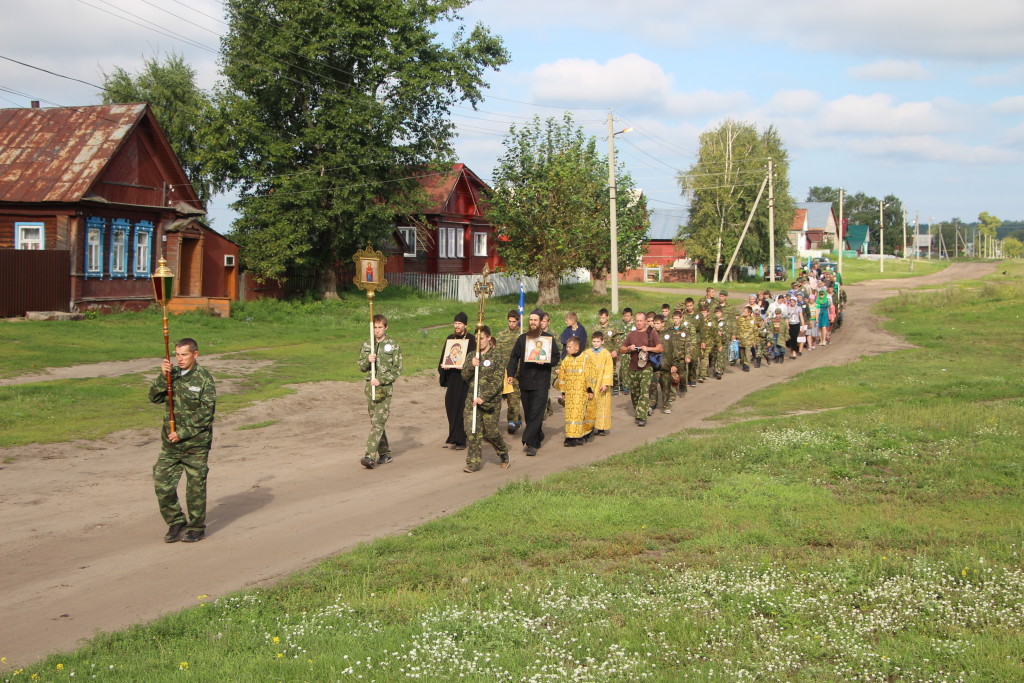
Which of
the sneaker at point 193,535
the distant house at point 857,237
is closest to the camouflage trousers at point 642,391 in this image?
the sneaker at point 193,535

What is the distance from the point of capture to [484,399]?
11938 mm

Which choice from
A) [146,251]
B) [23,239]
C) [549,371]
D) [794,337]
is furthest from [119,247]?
[794,337]

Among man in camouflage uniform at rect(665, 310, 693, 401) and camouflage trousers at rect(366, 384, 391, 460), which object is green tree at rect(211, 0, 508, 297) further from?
camouflage trousers at rect(366, 384, 391, 460)

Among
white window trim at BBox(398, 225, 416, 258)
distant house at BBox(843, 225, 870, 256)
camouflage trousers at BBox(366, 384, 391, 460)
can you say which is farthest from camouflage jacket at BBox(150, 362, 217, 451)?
distant house at BBox(843, 225, 870, 256)

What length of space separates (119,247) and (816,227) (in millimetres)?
82888

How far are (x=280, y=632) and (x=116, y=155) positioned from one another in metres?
26.7

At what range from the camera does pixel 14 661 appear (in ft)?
19.0

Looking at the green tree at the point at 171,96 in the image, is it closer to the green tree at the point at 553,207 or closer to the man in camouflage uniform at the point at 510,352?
the green tree at the point at 553,207

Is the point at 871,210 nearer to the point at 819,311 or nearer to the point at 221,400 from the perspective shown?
the point at 819,311

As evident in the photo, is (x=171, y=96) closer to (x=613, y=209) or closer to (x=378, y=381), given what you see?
(x=613, y=209)

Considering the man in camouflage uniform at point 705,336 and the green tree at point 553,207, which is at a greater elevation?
the green tree at point 553,207

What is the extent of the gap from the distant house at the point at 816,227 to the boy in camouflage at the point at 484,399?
81.9 meters

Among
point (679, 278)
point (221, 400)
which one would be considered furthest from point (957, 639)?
point (679, 278)

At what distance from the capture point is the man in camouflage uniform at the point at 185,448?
28.3 ft
